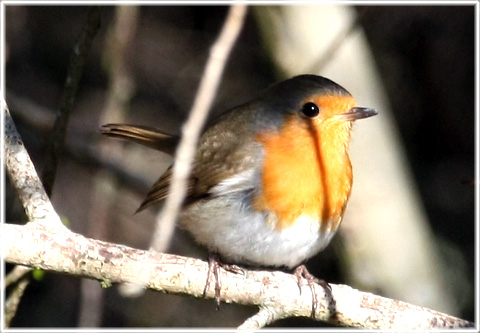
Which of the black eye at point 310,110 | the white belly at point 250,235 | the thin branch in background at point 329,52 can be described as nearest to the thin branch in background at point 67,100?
the white belly at point 250,235

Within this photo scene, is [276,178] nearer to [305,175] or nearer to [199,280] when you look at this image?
[305,175]

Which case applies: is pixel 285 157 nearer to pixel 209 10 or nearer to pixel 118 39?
pixel 118 39

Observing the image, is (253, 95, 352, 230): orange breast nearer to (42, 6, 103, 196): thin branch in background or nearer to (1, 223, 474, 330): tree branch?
(1, 223, 474, 330): tree branch

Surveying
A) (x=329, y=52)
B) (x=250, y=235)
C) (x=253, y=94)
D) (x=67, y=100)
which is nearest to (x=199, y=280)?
(x=250, y=235)

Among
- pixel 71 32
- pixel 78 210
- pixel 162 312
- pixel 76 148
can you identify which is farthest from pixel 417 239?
pixel 71 32

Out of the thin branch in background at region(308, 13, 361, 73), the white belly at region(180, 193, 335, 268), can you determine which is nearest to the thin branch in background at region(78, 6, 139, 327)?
the white belly at region(180, 193, 335, 268)
